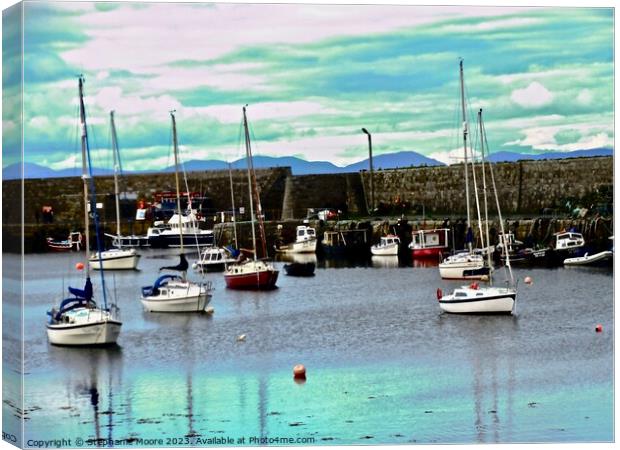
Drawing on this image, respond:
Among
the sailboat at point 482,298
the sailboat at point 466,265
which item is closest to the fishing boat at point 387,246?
the sailboat at point 466,265

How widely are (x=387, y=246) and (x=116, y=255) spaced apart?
19.6 feet

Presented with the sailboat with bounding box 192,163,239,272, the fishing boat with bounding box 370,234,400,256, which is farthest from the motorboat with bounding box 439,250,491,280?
the sailboat with bounding box 192,163,239,272

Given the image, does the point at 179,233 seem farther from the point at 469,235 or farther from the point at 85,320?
the point at 85,320

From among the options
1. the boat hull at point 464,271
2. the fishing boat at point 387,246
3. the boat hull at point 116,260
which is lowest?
the boat hull at point 464,271

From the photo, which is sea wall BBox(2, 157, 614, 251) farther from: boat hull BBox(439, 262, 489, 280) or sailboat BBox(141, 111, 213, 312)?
sailboat BBox(141, 111, 213, 312)

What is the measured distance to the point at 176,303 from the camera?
24094 millimetres

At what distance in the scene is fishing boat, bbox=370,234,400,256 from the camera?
28.2 m

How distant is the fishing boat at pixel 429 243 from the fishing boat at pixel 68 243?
6591mm

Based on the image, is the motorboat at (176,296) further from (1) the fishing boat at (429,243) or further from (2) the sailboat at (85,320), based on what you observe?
(1) the fishing boat at (429,243)

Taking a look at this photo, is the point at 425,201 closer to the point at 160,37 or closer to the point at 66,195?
the point at 66,195

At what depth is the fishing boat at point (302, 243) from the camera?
25495 millimetres

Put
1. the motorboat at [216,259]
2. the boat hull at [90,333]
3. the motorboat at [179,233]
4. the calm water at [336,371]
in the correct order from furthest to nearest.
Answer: the motorboat at [179,233]
the motorboat at [216,259]
the boat hull at [90,333]
the calm water at [336,371]

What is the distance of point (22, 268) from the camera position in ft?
53.1

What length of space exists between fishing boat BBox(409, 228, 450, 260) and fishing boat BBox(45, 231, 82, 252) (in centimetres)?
659
